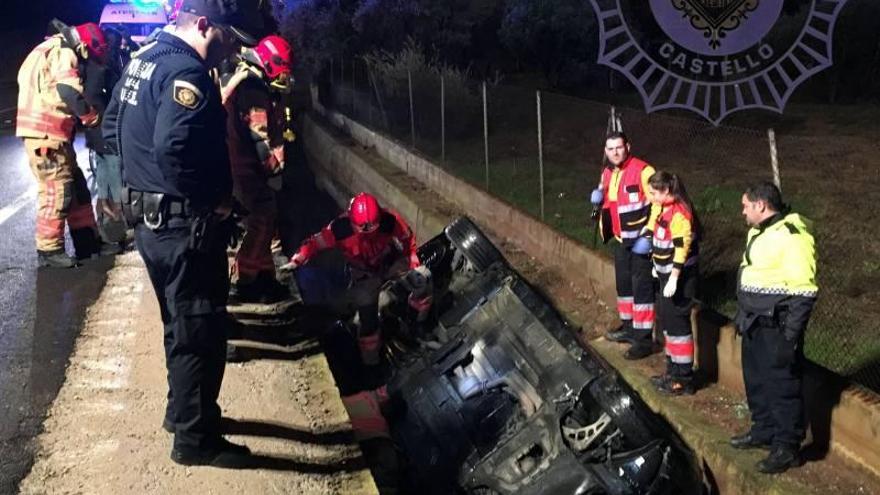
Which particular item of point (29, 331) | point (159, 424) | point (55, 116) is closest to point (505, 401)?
point (159, 424)

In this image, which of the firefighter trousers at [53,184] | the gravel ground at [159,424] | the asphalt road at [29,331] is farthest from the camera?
the firefighter trousers at [53,184]

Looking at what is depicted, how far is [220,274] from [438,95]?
10762mm

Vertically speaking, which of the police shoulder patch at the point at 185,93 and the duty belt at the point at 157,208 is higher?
the police shoulder patch at the point at 185,93

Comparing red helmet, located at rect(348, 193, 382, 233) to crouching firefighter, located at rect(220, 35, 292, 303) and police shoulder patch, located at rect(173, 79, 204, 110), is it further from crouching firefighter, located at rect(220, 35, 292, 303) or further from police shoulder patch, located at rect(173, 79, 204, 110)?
police shoulder patch, located at rect(173, 79, 204, 110)

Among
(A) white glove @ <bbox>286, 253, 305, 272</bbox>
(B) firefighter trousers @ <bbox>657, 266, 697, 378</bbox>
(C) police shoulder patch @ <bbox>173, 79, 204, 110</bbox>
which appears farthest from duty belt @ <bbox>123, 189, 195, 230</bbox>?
(B) firefighter trousers @ <bbox>657, 266, 697, 378</bbox>

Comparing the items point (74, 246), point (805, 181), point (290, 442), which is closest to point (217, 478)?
point (290, 442)

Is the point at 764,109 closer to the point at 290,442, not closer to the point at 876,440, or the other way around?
the point at 876,440

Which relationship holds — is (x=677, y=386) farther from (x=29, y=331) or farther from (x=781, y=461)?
(x=29, y=331)

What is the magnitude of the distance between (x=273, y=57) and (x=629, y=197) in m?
2.59

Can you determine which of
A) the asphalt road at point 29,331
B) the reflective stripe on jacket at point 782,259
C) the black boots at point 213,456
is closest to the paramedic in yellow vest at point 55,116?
the asphalt road at point 29,331

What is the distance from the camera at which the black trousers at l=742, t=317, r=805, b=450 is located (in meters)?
3.81

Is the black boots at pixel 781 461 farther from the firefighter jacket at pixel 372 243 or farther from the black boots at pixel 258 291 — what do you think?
the black boots at pixel 258 291

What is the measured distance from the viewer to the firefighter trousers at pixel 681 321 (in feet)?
15.4

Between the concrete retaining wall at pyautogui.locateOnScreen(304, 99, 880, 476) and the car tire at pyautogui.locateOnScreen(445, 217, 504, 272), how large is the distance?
1.28 metres
